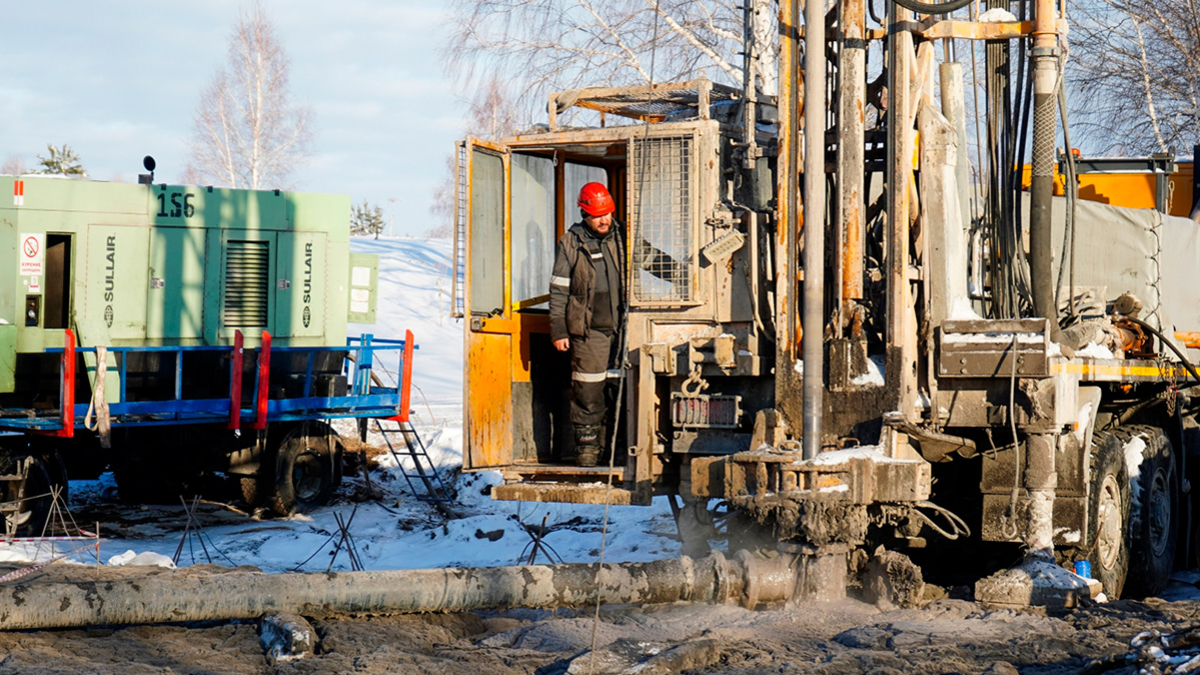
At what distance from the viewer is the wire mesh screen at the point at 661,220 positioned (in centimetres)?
786

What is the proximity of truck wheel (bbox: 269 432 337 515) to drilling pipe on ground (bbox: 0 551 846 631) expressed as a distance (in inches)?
266

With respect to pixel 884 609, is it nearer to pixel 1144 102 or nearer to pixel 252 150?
pixel 1144 102

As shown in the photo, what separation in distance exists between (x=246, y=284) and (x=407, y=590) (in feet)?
26.6

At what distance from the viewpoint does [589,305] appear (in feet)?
27.8

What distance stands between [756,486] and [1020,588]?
5.15 feet

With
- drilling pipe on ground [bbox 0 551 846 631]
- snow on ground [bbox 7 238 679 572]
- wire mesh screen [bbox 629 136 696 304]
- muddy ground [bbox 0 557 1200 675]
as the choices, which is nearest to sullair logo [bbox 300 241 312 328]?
snow on ground [bbox 7 238 679 572]

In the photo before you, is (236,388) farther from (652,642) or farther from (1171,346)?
(1171,346)

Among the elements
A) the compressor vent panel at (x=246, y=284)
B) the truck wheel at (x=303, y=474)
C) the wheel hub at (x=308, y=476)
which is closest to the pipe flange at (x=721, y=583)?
the truck wheel at (x=303, y=474)

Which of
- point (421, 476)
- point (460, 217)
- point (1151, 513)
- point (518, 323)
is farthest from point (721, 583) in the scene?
point (421, 476)

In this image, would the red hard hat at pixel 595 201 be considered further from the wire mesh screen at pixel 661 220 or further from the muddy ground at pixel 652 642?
the muddy ground at pixel 652 642

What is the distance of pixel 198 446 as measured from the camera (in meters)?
12.8

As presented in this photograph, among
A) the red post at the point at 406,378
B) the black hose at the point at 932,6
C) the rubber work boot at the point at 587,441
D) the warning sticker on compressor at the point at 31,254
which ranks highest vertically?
the black hose at the point at 932,6

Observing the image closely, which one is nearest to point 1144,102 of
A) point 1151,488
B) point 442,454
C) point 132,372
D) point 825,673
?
point 442,454

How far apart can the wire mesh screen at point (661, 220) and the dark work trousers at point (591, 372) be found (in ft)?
2.08
